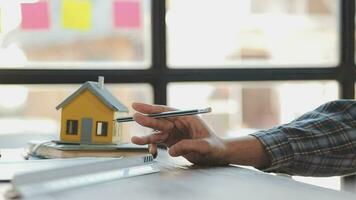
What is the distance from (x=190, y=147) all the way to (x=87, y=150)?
0.23 meters

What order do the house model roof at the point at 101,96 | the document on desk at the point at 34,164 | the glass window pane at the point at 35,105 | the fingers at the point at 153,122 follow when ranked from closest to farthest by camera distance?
the document on desk at the point at 34,164 → the fingers at the point at 153,122 → the house model roof at the point at 101,96 → the glass window pane at the point at 35,105

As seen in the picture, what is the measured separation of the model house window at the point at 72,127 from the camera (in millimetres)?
1162

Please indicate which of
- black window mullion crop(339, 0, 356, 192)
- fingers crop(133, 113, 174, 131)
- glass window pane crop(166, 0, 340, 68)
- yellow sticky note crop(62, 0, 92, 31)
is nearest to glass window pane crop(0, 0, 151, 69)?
yellow sticky note crop(62, 0, 92, 31)

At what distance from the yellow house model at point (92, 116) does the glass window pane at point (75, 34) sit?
0.89 meters

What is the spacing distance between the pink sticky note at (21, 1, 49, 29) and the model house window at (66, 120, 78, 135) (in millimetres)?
935

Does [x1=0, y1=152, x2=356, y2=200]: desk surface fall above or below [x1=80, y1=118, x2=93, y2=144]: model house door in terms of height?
below

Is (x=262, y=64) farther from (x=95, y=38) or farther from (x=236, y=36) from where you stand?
(x=95, y=38)

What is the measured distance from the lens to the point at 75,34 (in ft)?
6.75

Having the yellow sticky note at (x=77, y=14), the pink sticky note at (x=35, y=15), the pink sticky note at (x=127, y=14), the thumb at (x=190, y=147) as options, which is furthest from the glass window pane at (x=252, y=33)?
the thumb at (x=190, y=147)

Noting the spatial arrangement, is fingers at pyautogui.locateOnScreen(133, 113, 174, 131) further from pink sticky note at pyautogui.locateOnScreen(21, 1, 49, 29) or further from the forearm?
pink sticky note at pyautogui.locateOnScreen(21, 1, 49, 29)

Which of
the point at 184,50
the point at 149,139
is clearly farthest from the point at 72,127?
the point at 184,50

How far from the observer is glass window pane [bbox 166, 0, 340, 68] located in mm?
2158

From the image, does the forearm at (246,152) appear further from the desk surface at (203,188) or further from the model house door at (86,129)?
the model house door at (86,129)

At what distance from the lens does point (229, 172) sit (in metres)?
0.95
